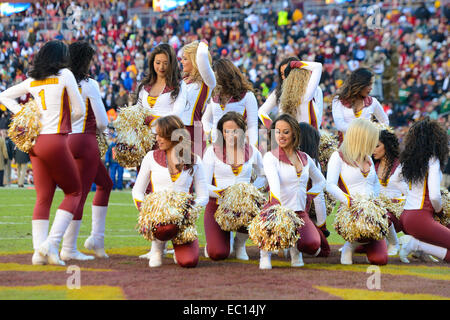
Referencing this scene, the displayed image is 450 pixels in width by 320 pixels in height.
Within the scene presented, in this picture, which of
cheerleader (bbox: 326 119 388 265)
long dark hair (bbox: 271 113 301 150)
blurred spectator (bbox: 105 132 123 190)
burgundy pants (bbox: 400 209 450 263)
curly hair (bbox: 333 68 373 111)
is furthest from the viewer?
blurred spectator (bbox: 105 132 123 190)

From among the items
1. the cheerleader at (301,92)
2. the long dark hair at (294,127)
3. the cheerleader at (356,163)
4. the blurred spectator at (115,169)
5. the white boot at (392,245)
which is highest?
the cheerleader at (301,92)

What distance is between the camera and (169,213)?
17.3 feet

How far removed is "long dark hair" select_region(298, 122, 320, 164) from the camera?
616 centimetres

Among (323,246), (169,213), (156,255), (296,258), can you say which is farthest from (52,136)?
(323,246)

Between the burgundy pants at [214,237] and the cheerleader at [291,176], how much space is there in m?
0.62

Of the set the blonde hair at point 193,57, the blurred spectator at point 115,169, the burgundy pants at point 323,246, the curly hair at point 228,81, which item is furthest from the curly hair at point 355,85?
the blurred spectator at point 115,169

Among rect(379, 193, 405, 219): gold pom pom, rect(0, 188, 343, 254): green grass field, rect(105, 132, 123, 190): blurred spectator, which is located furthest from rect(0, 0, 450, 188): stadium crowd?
rect(379, 193, 405, 219): gold pom pom

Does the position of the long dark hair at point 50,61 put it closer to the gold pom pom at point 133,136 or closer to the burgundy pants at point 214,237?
the gold pom pom at point 133,136

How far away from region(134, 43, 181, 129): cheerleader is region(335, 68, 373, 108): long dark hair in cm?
180

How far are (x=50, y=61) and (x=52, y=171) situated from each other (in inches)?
31.5

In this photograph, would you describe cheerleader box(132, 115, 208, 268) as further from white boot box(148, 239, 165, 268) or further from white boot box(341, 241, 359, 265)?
white boot box(341, 241, 359, 265)

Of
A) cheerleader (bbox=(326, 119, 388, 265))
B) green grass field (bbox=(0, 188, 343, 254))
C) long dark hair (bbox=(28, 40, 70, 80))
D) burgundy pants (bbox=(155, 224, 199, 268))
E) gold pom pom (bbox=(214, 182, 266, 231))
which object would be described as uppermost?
long dark hair (bbox=(28, 40, 70, 80))

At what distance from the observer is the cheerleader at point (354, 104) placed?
7012 millimetres
